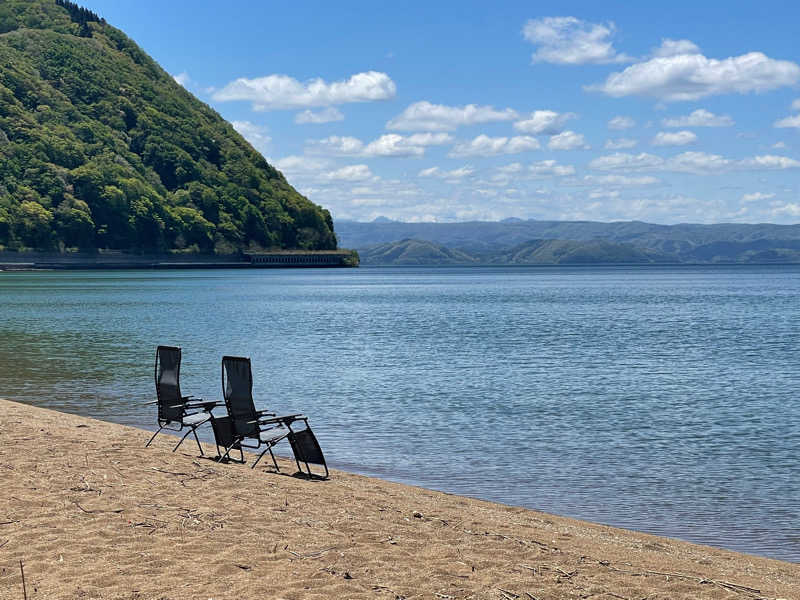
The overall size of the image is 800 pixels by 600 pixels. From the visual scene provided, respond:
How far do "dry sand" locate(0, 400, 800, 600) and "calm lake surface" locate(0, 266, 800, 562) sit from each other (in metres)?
2.12

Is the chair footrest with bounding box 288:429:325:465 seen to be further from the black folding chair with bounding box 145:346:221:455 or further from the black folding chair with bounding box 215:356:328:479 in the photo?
the black folding chair with bounding box 145:346:221:455

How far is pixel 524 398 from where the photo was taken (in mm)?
24250

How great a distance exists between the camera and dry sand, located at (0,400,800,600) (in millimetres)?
7277

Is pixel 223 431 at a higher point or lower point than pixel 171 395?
lower

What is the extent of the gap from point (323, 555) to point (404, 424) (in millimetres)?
11362

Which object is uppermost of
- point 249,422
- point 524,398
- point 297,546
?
point 249,422

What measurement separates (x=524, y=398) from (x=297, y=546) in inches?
646

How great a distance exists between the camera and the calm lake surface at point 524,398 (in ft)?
43.4

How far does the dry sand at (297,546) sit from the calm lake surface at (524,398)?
212 centimetres

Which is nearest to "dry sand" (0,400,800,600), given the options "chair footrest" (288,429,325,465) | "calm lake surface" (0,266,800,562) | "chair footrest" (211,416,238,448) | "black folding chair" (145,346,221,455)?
"chair footrest" (288,429,325,465)

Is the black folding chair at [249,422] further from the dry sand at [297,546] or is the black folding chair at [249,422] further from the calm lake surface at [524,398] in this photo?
the calm lake surface at [524,398]

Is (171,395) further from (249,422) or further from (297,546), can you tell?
(297,546)

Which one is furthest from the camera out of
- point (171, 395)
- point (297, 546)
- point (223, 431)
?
point (171, 395)

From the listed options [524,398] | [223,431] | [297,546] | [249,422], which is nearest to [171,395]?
[223,431]
